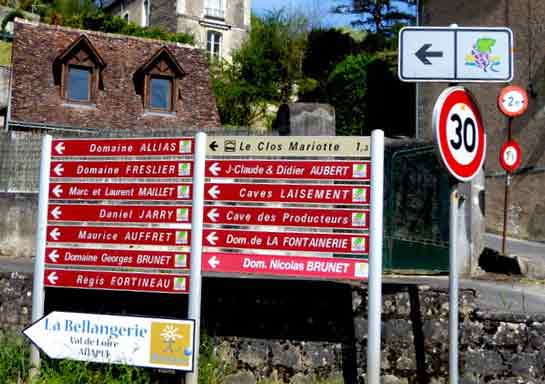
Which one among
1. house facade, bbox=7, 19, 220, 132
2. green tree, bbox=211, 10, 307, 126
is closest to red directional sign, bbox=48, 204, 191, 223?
house facade, bbox=7, 19, 220, 132

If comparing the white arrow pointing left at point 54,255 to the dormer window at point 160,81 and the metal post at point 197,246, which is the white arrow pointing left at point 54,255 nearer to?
the metal post at point 197,246

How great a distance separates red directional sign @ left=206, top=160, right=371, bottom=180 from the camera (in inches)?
213

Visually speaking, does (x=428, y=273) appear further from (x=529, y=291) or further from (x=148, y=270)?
(x=148, y=270)

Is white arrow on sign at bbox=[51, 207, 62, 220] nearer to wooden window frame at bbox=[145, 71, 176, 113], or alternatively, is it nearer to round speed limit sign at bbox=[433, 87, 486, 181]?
round speed limit sign at bbox=[433, 87, 486, 181]

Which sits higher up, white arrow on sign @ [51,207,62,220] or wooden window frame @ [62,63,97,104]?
wooden window frame @ [62,63,97,104]

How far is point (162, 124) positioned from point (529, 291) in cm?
1771

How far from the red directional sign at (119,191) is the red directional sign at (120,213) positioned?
8 cm

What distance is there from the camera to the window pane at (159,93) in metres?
24.9

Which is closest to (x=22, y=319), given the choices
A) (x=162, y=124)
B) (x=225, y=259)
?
(x=225, y=259)

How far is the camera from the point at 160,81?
25016 millimetres

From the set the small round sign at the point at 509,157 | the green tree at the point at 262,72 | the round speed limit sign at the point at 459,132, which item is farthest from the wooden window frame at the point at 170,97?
the round speed limit sign at the point at 459,132

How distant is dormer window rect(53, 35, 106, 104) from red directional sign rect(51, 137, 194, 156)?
1805 centimetres

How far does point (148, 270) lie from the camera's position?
5766 millimetres

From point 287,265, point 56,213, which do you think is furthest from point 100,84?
point 287,265
